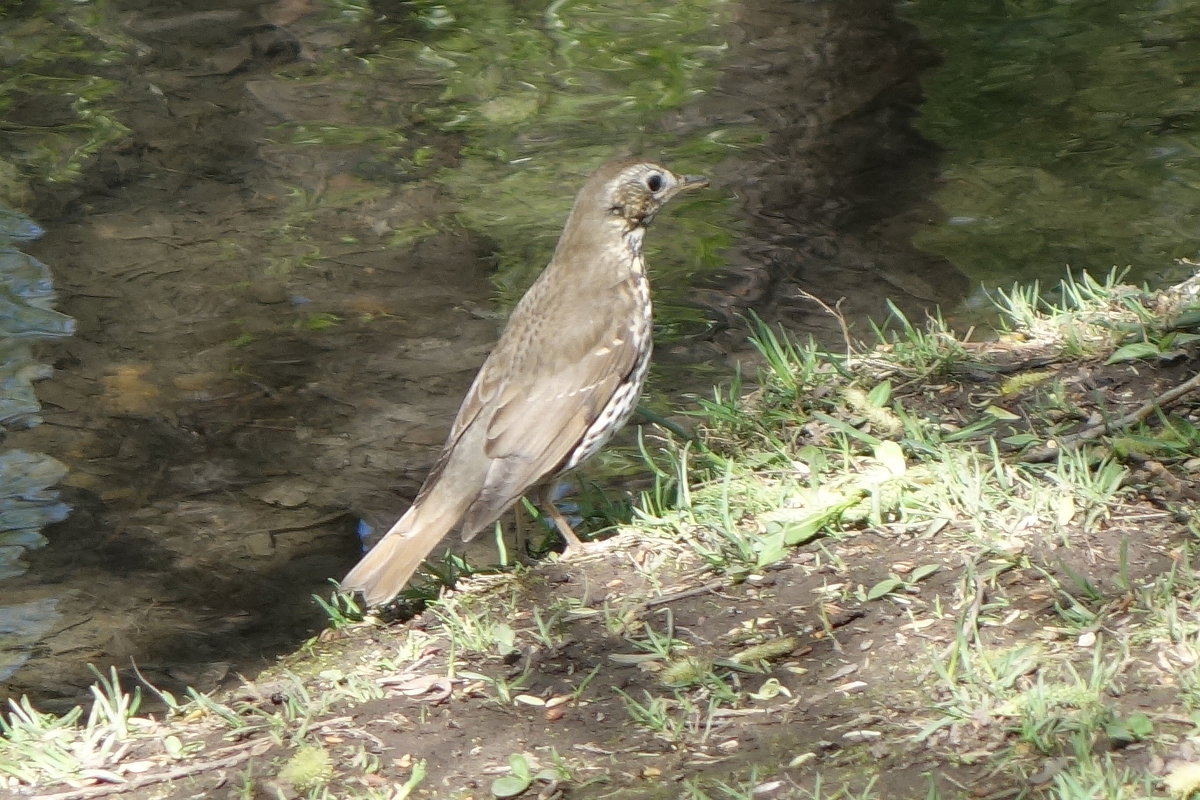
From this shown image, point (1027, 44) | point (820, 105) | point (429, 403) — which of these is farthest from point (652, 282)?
point (1027, 44)

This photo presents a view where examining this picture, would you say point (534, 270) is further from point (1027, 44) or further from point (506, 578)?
point (1027, 44)

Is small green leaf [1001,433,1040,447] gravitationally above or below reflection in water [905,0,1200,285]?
above

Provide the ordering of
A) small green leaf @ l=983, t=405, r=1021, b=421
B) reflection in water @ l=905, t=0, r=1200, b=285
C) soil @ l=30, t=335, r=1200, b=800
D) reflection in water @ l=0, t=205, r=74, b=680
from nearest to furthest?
soil @ l=30, t=335, r=1200, b=800, small green leaf @ l=983, t=405, r=1021, b=421, reflection in water @ l=0, t=205, r=74, b=680, reflection in water @ l=905, t=0, r=1200, b=285

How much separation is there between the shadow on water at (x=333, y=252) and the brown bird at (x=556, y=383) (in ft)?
4.30

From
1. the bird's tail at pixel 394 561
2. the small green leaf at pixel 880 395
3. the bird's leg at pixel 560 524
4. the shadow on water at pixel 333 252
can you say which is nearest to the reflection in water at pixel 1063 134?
the shadow on water at pixel 333 252

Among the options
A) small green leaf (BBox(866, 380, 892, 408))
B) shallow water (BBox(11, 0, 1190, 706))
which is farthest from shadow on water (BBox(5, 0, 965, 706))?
small green leaf (BBox(866, 380, 892, 408))

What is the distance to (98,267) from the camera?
8.58 metres

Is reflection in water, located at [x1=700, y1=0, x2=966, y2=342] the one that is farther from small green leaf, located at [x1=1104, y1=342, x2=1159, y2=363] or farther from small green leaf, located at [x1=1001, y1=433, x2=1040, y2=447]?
small green leaf, located at [x1=1001, y1=433, x2=1040, y2=447]

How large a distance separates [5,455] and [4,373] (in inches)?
31.2

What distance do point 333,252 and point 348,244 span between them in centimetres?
13

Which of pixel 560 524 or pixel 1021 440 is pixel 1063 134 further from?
pixel 560 524

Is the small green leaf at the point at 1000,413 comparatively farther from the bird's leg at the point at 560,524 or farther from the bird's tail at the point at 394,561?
the bird's tail at the point at 394,561

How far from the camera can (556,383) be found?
194 inches

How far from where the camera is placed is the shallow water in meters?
6.23
